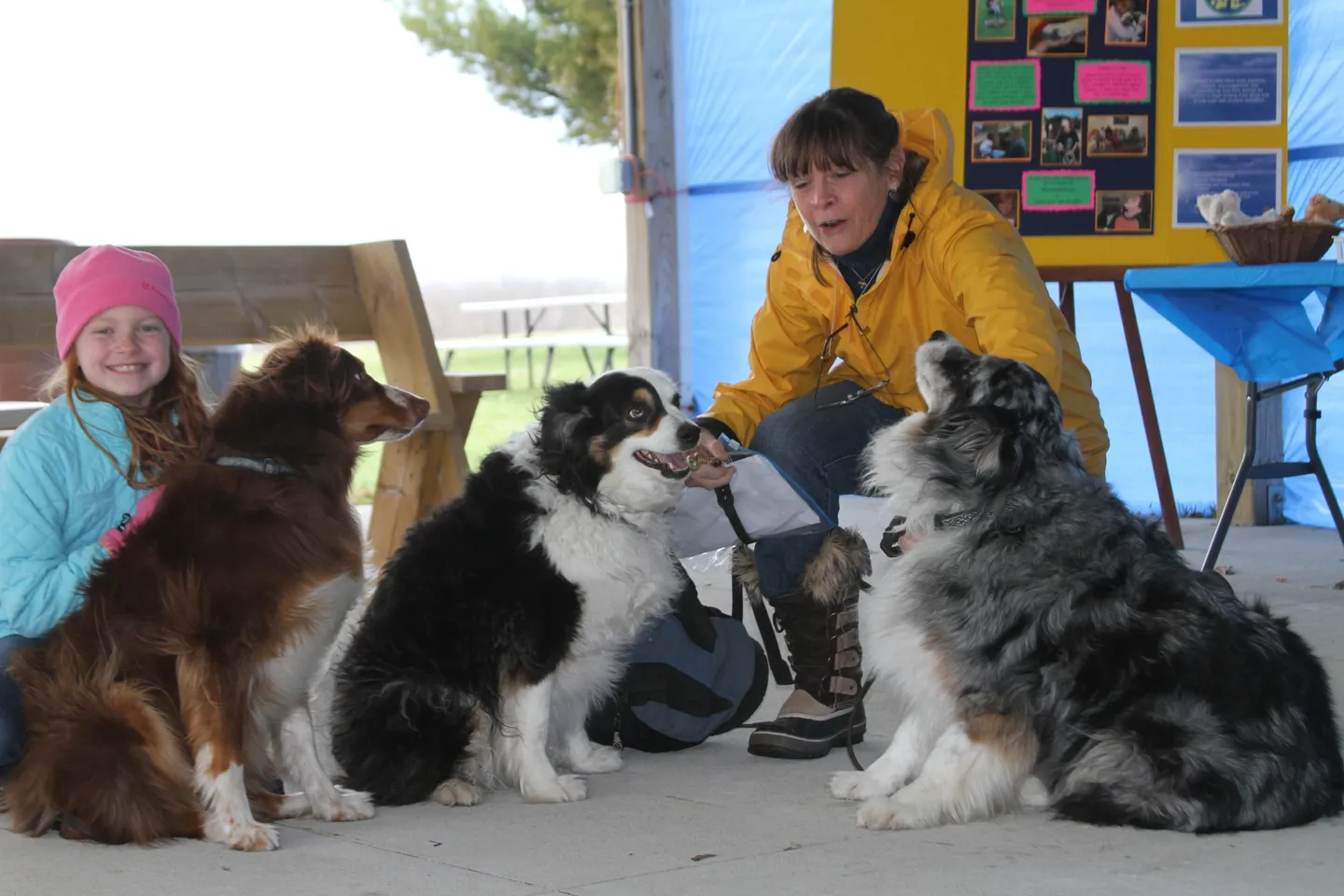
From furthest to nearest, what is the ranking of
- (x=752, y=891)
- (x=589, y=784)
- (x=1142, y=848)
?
(x=589, y=784), (x=1142, y=848), (x=752, y=891)

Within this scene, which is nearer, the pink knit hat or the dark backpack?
the pink knit hat

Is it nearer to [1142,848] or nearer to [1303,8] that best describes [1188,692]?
[1142,848]

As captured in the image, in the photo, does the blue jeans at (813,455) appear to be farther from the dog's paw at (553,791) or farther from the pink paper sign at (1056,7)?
the pink paper sign at (1056,7)

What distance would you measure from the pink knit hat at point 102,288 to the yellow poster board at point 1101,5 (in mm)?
3803

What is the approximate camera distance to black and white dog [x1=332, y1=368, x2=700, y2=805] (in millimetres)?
3135

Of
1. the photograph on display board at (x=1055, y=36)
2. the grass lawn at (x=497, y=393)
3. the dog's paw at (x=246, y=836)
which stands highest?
the photograph on display board at (x=1055, y=36)

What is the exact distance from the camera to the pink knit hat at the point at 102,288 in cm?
303

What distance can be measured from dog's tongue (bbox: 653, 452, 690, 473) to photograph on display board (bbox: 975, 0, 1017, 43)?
358 cm

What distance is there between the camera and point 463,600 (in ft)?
10.3

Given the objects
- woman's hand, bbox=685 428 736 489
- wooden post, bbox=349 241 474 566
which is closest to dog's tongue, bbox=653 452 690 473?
woman's hand, bbox=685 428 736 489

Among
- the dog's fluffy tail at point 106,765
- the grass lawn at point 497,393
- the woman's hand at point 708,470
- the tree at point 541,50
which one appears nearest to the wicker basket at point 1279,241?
the woman's hand at point 708,470

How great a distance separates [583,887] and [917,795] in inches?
28.9

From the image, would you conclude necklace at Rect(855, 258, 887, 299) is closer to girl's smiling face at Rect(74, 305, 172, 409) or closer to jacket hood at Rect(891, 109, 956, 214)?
jacket hood at Rect(891, 109, 956, 214)

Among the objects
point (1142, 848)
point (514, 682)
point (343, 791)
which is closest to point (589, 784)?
point (514, 682)
